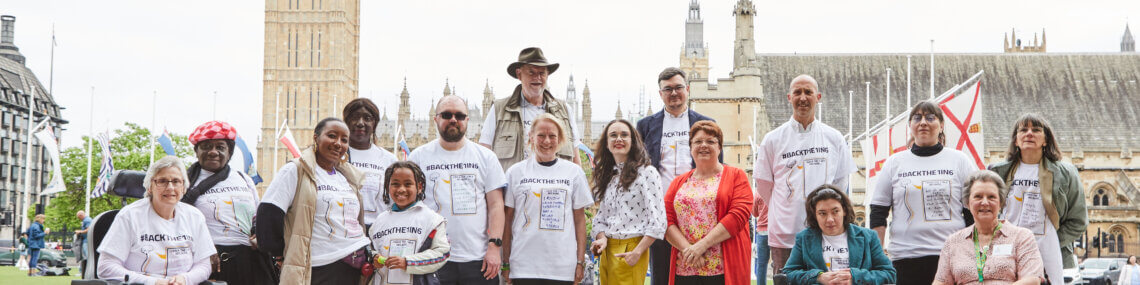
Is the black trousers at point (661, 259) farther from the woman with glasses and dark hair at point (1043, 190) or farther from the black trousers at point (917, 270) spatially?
the woman with glasses and dark hair at point (1043, 190)

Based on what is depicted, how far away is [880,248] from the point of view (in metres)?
5.28

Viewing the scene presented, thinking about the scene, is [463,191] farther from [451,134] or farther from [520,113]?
[520,113]

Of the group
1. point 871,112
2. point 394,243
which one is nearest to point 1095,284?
point 394,243

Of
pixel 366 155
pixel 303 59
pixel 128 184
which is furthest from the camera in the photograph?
pixel 303 59

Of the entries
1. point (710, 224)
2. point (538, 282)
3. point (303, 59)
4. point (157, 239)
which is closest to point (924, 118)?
point (710, 224)

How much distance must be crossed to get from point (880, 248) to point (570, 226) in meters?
1.55

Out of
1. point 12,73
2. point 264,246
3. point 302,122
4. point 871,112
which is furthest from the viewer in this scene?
point 302,122

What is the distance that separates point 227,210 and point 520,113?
176 cm

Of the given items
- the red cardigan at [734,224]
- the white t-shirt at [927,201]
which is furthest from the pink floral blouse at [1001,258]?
the red cardigan at [734,224]

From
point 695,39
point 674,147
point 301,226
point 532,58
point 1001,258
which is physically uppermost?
point 695,39

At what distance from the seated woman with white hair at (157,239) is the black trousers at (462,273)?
1.18 m

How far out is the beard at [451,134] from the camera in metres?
5.77

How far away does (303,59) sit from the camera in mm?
73688

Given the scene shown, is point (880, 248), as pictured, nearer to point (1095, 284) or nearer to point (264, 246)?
point (264, 246)
